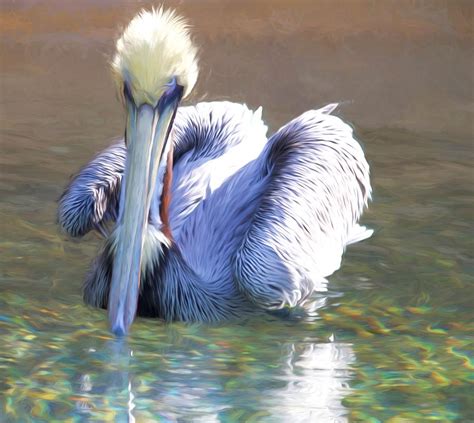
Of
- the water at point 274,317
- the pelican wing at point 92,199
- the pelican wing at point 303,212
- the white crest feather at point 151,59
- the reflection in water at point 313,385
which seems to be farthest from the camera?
the pelican wing at point 92,199

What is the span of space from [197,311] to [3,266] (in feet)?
2.70

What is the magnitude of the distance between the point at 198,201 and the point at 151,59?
2.26 ft

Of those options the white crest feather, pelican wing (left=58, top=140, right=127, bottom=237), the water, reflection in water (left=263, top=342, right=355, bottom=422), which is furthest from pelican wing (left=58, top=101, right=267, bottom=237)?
reflection in water (left=263, top=342, right=355, bottom=422)

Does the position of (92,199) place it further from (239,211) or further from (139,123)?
(139,123)

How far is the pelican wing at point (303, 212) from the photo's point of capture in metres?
3.98

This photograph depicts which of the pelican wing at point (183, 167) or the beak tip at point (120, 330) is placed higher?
the pelican wing at point (183, 167)

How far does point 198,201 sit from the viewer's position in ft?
A: 14.5

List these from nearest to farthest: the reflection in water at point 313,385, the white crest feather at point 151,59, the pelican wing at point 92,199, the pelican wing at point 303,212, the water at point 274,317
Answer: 1. the reflection in water at point 313,385
2. the water at point 274,317
3. the white crest feather at point 151,59
4. the pelican wing at point 303,212
5. the pelican wing at point 92,199

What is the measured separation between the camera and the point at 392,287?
4.44 metres

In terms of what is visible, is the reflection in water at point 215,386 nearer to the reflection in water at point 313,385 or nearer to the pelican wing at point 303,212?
the reflection in water at point 313,385

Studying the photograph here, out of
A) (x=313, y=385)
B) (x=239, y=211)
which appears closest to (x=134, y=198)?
(x=239, y=211)

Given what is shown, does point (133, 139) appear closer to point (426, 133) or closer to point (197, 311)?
point (197, 311)

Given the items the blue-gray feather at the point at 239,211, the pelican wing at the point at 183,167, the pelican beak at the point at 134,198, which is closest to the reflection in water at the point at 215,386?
the pelican beak at the point at 134,198

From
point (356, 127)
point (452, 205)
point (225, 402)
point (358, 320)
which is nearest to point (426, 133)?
point (356, 127)
